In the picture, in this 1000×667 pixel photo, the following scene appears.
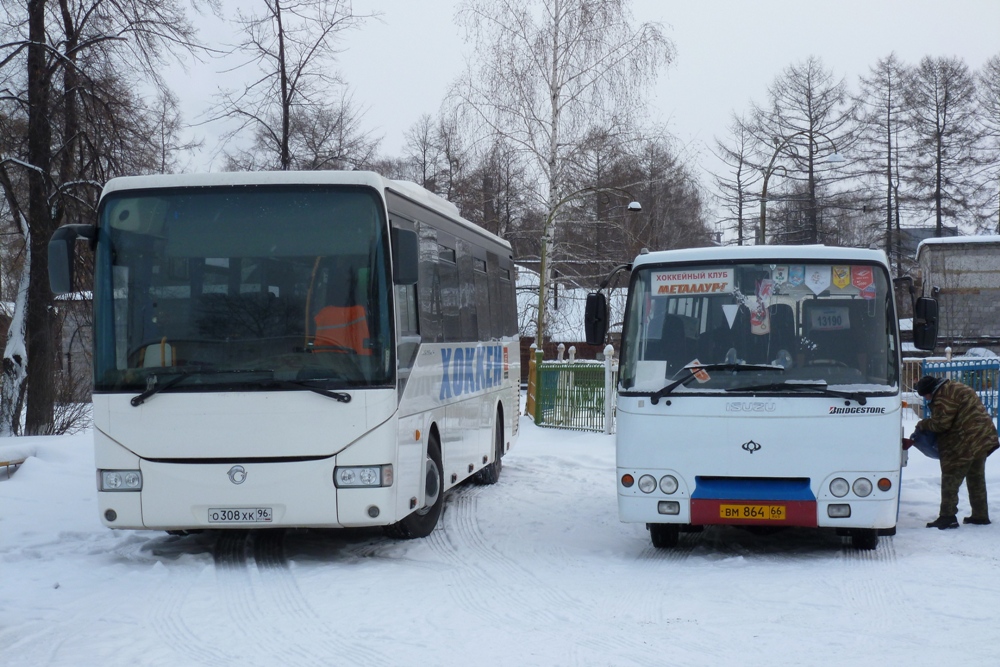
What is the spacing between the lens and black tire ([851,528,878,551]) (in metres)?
9.19

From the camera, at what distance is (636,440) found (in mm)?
9125

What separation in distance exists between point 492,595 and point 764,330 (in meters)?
3.16

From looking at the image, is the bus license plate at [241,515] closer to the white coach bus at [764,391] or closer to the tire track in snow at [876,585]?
the white coach bus at [764,391]

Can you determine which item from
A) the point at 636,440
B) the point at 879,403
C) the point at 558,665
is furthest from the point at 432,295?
the point at 558,665

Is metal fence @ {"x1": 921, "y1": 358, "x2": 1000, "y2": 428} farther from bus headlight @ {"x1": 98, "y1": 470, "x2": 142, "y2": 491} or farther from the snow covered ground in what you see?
bus headlight @ {"x1": 98, "y1": 470, "x2": 142, "y2": 491}

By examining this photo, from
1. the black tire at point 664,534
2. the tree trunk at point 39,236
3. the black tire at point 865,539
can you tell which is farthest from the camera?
the tree trunk at point 39,236

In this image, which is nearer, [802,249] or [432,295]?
[802,249]

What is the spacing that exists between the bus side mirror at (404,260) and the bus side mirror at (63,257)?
2.46 m

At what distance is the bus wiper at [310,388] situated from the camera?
864 cm

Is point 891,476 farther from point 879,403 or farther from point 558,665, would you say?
point 558,665

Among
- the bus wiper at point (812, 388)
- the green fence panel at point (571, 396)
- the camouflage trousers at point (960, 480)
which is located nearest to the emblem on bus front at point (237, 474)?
the bus wiper at point (812, 388)

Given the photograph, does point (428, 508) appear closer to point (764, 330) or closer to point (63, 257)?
point (764, 330)

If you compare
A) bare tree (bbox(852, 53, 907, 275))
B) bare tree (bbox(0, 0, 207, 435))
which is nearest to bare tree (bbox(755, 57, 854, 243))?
bare tree (bbox(852, 53, 907, 275))

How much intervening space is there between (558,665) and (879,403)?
4.14 meters
